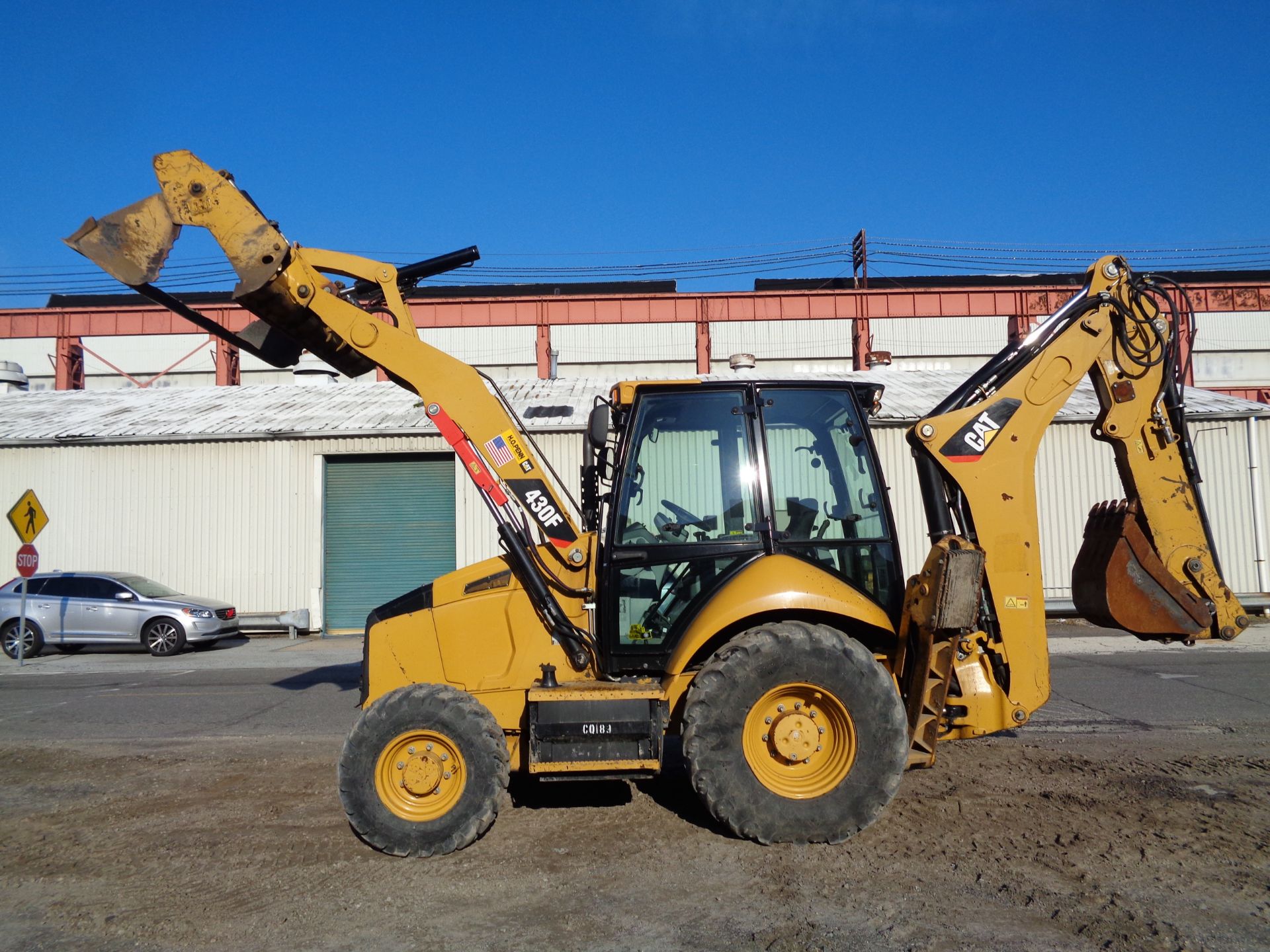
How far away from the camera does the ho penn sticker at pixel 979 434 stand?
17.8 feet

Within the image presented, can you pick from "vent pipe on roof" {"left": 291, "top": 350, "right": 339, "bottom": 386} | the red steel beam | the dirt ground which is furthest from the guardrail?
the red steel beam

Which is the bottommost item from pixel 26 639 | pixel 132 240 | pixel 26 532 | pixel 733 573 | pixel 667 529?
pixel 26 639

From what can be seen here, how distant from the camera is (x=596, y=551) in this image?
5500 mm

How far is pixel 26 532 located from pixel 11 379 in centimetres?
1281

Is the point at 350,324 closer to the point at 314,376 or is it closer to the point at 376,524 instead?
the point at 376,524

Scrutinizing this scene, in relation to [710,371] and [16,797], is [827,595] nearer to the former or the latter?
[16,797]

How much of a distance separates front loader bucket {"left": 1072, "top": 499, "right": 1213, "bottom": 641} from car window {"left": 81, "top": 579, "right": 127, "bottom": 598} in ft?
53.4

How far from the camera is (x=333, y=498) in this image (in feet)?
61.8

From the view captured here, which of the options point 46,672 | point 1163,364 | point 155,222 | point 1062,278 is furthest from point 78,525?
point 1062,278

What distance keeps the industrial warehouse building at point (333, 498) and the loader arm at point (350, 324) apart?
12.4 m

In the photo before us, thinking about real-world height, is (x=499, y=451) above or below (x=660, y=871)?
above

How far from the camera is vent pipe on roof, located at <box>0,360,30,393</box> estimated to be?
81.9 ft

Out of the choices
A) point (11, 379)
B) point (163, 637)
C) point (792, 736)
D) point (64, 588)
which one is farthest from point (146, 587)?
point (792, 736)

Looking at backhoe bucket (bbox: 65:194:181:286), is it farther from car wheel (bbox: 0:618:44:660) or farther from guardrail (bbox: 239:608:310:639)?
car wheel (bbox: 0:618:44:660)
